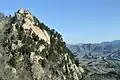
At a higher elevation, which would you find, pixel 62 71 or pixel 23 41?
pixel 23 41

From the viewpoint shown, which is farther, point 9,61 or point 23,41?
point 23,41

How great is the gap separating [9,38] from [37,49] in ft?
64.6

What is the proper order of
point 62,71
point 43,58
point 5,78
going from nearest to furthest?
1. point 5,78
2. point 43,58
3. point 62,71

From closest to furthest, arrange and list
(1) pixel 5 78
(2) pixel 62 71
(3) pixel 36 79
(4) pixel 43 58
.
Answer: (1) pixel 5 78 < (3) pixel 36 79 < (4) pixel 43 58 < (2) pixel 62 71

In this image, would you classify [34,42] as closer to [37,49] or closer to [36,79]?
[37,49]

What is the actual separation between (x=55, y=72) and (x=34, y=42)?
24.0 metres

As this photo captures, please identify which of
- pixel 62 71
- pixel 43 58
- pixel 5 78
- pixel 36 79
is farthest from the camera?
pixel 62 71

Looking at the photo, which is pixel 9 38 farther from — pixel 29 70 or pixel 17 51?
pixel 29 70

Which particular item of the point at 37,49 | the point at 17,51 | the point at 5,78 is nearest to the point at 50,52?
the point at 37,49

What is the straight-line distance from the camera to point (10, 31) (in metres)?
197

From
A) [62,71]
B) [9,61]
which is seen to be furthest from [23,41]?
[62,71]

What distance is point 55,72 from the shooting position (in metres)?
188

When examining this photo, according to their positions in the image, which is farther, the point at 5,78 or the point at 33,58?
the point at 33,58

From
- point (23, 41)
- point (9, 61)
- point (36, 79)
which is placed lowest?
point (36, 79)
